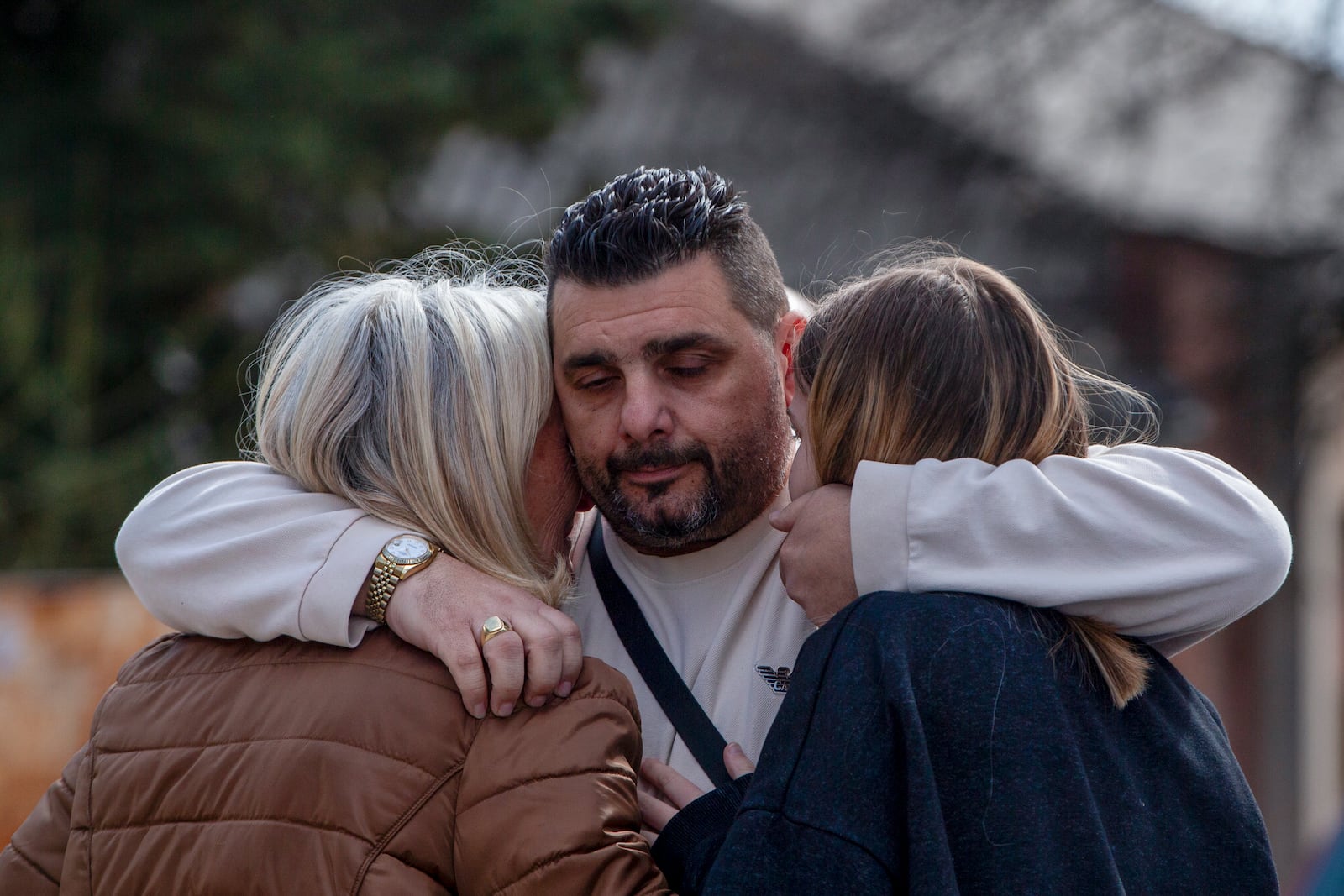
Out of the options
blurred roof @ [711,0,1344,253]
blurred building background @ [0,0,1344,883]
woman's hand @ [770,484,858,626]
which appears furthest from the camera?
blurred building background @ [0,0,1344,883]

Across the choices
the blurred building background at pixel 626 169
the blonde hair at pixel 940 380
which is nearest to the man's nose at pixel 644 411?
the blonde hair at pixel 940 380

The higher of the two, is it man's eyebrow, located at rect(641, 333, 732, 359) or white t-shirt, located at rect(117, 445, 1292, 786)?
man's eyebrow, located at rect(641, 333, 732, 359)

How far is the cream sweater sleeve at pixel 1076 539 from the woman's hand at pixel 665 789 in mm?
427

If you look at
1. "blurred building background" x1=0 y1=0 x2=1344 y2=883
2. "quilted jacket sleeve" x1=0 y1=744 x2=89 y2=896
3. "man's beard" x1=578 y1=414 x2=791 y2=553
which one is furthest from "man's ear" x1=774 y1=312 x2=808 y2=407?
"blurred building background" x1=0 y1=0 x2=1344 y2=883

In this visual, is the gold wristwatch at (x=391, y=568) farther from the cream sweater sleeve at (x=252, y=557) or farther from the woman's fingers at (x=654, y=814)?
the woman's fingers at (x=654, y=814)

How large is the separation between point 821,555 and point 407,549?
0.63 metres

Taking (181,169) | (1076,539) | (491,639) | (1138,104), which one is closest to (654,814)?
(491,639)

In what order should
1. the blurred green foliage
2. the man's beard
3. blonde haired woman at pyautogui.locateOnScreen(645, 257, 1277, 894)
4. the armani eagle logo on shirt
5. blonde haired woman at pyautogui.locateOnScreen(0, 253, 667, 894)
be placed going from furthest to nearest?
the blurred green foliage, the man's beard, the armani eagle logo on shirt, blonde haired woman at pyautogui.locateOnScreen(0, 253, 667, 894), blonde haired woman at pyautogui.locateOnScreen(645, 257, 1277, 894)

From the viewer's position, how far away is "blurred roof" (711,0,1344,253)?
6195 mm

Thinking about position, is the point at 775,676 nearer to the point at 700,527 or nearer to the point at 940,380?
the point at 700,527

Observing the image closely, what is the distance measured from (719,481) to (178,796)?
1084mm

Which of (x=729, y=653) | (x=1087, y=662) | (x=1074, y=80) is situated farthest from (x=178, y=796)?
(x=1074, y=80)

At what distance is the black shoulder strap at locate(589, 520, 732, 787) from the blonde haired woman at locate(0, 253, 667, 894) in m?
0.26

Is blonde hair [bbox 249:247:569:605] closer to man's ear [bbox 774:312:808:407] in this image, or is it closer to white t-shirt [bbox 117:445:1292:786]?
white t-shirt [bbox 117:445:1292:786]
